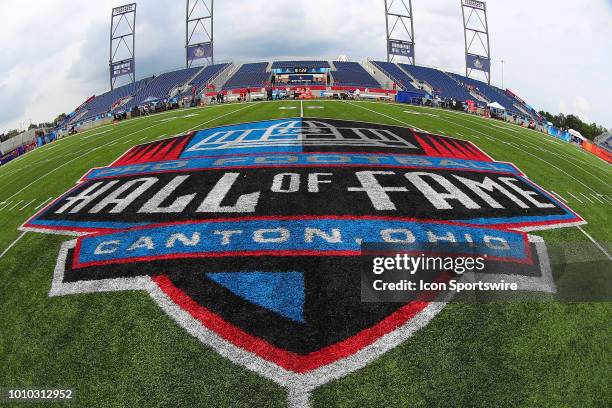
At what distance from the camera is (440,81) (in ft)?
242

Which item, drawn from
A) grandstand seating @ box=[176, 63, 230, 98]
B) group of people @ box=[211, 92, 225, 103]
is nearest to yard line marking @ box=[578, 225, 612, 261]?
group of people @ box=[211, 92, 225, 103]

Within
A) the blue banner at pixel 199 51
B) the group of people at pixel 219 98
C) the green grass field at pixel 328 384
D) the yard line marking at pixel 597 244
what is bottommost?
the green grass field at pixel 328 384

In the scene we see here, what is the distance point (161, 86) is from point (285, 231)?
239 ft

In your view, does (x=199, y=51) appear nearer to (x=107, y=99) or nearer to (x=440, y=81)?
(x=107, y=99)

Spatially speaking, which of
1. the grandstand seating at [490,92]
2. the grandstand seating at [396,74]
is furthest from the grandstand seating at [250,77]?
the grandstand seating at [490,92]

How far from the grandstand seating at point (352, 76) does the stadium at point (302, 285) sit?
55.4 meters

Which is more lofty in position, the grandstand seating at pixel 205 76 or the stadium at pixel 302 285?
the grandstand seating at pixel 205 76

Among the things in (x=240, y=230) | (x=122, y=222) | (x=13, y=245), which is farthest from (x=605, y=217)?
(x=13, y=245)

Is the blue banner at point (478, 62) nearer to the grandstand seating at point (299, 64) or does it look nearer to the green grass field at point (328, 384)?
the grandstand seating at point (299, 64)

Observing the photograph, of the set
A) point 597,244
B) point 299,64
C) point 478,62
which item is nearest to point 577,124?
point 478,62

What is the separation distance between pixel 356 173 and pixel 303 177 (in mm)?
1872

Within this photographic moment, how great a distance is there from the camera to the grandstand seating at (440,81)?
6794cm

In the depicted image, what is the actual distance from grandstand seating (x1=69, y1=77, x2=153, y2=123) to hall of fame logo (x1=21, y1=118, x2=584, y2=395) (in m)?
64.8

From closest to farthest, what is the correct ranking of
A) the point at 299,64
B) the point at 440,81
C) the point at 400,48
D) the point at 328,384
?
1. the point at 328,384
2. the point at 440,81
3. the point at 400,48
4. the point at 299,64
